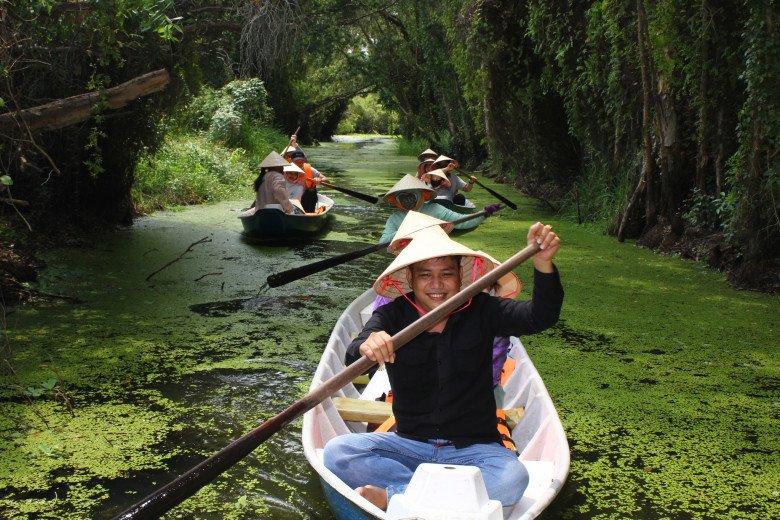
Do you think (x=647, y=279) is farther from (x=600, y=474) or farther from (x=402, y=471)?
(x=402, y=471)

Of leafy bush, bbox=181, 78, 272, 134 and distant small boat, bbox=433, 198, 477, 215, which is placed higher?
leafy bush, bbox=181, 78, 272, 134

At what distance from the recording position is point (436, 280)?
10.3ft

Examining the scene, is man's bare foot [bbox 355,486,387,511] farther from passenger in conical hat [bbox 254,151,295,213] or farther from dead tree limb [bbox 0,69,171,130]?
passenger in conical hat [bbox 254,151,295,213]

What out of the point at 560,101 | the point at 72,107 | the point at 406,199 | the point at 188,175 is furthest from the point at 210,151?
the point at 72,107

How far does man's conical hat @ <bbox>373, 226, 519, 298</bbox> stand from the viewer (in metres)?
3.05

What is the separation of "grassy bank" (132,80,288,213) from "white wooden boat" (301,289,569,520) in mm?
6743

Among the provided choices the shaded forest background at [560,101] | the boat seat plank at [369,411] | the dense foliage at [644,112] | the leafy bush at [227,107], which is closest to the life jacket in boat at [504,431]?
the boat seat plank at [369,411]

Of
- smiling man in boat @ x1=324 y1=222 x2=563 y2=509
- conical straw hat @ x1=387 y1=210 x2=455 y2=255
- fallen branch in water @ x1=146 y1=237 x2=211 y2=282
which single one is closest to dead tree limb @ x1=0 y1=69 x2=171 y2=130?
conical straw hat @ x1=387 y1=210 x2=455 y2=255

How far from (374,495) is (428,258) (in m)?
0.88

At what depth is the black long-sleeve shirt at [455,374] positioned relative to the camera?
3.05 metres

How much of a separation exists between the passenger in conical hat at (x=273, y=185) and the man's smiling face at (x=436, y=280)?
7084 millimetres

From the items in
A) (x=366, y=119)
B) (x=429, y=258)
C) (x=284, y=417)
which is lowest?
(x=284, y=417)

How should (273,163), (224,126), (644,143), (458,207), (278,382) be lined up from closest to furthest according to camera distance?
(278,382)
(644,143)
(273,163)
(458,207)
(224,126)

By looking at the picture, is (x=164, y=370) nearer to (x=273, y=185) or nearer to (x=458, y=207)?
(x=273, y=185)
